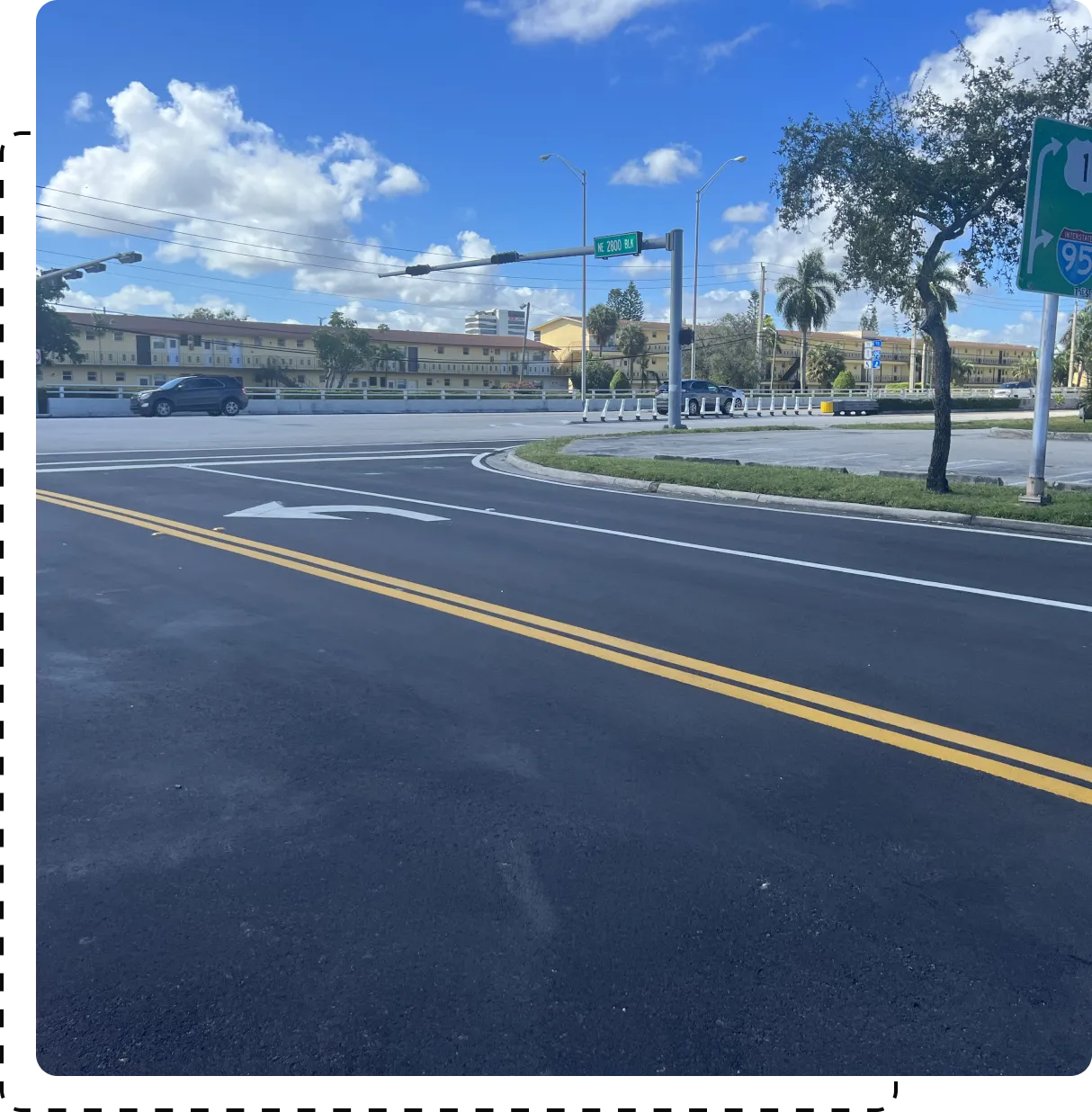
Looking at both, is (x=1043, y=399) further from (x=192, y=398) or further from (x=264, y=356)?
(x=264, y=356)

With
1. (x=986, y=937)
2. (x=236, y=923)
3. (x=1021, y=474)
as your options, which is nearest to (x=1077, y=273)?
(x=1021, y=474)

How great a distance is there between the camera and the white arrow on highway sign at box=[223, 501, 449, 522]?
1133 centimetres

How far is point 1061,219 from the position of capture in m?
11.9

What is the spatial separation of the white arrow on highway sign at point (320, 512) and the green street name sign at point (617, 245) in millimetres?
20302

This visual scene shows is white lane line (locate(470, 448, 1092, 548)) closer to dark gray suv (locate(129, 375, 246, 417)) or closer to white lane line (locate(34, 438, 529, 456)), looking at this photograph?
white lane line (locate(34, 438, 529, 456))

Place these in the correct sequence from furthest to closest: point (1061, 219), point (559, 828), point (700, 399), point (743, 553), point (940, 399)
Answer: point (700, 399) → point (940, 399) → point (1061, 219) → point (743, 553) → point (559, 828)

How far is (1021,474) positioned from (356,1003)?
681 inches

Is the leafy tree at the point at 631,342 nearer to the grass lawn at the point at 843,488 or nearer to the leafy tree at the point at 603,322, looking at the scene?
the leafy tree at the point at 603,322

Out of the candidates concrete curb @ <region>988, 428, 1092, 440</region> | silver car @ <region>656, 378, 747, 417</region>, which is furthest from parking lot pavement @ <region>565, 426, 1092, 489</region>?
silver car @ <region>656, 378, 747, 417</region>

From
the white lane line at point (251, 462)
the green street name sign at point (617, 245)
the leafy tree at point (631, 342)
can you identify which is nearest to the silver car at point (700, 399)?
the green street name sign at point (617, 245)

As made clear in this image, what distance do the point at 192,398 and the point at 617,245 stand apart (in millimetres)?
18198

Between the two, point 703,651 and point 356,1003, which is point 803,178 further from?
point 356,1003

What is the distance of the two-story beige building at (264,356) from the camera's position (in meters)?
83.6

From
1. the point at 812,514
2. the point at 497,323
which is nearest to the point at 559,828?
the point at 812,514
